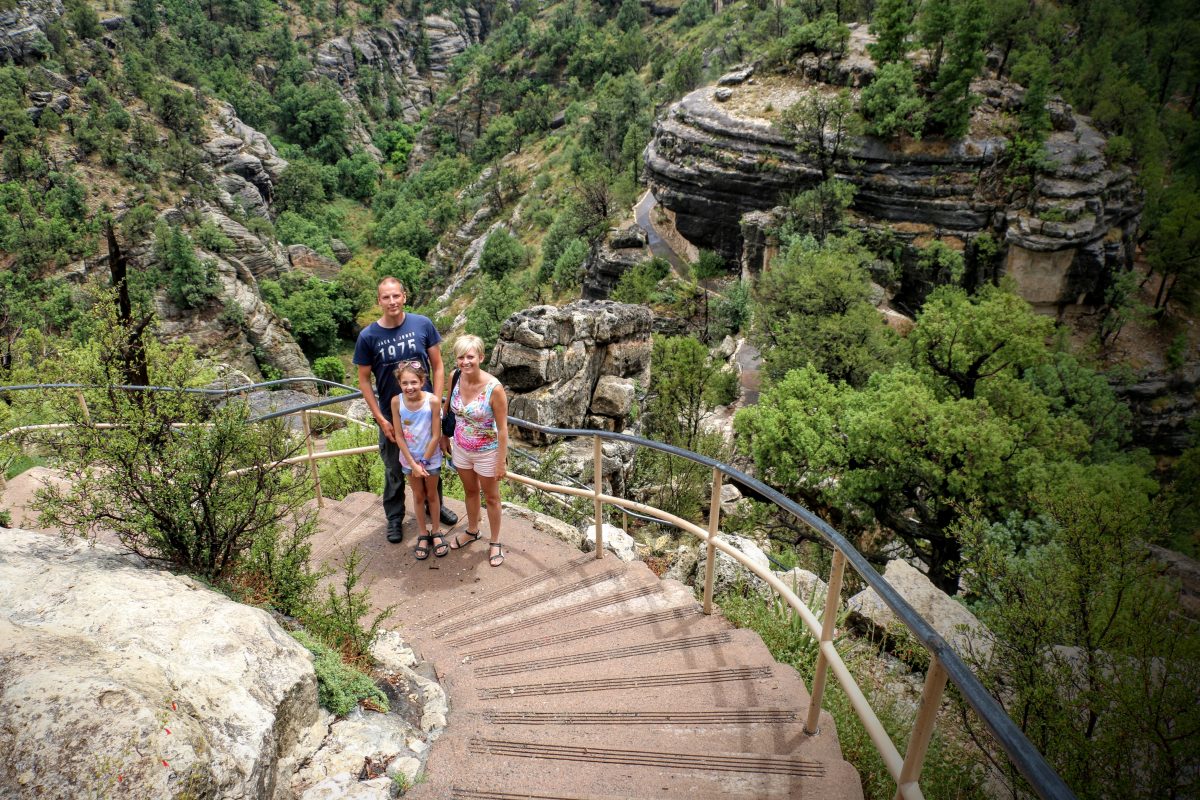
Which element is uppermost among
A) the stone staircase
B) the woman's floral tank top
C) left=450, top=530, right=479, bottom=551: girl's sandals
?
the woman's floral tank top

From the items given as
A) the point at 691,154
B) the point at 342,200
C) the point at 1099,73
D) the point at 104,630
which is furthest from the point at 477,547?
the point at 342,200

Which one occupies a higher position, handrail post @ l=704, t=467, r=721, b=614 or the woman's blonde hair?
the woman's blonde hair

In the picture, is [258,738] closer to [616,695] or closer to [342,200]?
[616,695]

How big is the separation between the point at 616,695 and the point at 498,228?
48.7 meters

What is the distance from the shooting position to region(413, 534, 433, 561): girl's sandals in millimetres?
4926

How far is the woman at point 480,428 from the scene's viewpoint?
446 cm

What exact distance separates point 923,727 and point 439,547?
3.73 meters

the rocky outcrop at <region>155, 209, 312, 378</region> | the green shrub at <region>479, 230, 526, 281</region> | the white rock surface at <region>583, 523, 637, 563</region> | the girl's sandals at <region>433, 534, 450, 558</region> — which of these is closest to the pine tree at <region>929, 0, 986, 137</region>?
the green shrub at <region>479, 230, 526, 281</region>

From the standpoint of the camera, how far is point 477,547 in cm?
510

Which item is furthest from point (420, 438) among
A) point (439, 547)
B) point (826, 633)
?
point (826, 633)

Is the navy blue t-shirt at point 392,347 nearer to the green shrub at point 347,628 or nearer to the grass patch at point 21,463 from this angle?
the green shrub at point 347,628

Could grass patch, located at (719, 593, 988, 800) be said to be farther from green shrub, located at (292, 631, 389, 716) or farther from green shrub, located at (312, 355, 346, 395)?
green shrub, located at (312, 355, 346, 395)

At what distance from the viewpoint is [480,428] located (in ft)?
15.1

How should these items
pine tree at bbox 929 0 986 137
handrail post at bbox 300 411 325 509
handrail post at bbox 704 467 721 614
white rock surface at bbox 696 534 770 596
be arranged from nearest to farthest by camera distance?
1. handrail post at bbox 704 467 721 614
2. handrail post at bbox 300 411 325 509
3. white rock surface at bbox 696 534 770 596
4. pine tree at bbox 929 0 986 137
